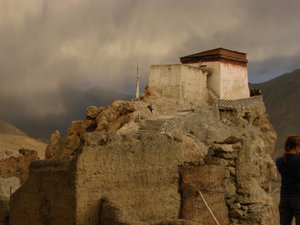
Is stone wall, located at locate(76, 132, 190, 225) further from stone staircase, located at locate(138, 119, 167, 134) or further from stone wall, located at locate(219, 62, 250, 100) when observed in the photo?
stone wall, located at locate(219, 62, 250, 100)

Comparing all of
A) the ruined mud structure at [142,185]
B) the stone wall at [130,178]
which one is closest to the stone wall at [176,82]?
the ruined mud structure at [142,185]

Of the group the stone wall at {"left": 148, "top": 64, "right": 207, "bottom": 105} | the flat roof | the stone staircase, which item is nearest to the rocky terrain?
the stone staircase

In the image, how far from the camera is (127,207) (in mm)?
8328

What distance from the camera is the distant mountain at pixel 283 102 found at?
65875 mm

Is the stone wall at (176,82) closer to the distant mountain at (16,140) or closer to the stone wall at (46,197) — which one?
the distant mountain at (16,140)

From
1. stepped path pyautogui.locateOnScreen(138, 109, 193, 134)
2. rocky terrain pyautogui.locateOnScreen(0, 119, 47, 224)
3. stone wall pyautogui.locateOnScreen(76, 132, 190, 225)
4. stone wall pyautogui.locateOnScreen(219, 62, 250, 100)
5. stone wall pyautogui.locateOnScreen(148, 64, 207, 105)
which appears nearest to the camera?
stone wall pyautogui.locateOnScreen(76, 132, 190, 225)

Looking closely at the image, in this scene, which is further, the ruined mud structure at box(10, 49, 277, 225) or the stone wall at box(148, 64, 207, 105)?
the stone wall at box(148, 64, 207, 105)

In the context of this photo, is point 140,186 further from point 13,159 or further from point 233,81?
point 233,81

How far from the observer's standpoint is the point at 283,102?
237 ft

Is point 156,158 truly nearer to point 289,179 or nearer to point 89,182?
point 89,182

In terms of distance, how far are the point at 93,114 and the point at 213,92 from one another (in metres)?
9.12

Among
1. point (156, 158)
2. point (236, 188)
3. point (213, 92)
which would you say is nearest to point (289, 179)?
point (156, 158)

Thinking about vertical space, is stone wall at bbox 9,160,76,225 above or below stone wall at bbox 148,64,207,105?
below

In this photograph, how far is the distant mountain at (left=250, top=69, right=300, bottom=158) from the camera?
6588cm
